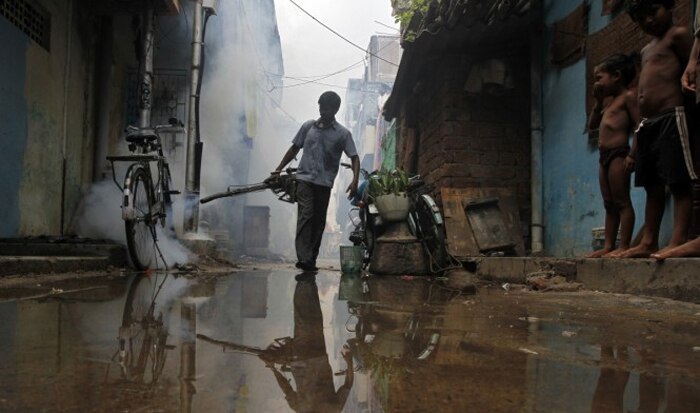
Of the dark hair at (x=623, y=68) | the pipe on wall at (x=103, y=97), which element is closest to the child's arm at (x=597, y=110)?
the dark hair at (x=623, y=68)

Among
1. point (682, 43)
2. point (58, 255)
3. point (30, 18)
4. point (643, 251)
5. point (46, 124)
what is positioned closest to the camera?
point (682, 43)

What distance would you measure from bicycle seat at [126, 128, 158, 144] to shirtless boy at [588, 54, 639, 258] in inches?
157

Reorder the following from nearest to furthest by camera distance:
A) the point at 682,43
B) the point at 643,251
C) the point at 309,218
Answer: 1. the point at 682,43
2. the point at 643,251
3. the point at 309,218

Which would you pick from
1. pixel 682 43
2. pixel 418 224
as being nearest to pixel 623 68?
pixel 682 43

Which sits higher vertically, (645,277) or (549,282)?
(645,277)

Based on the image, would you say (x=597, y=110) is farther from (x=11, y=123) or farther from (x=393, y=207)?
(x=11, y=123)

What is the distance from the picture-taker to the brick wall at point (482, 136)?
246 inches

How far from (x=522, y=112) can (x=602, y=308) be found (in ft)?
14.6

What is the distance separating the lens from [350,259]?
18.0 feet

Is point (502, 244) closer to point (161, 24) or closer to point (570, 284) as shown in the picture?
point (570, 284)

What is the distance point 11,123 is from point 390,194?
3.81 meters

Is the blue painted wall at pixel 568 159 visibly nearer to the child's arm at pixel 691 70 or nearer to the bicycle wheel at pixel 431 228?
the bicycle wheel at pixel 431 228

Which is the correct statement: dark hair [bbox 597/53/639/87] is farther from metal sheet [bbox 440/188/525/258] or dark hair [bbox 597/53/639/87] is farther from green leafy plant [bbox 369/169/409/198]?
metal sheet [bbox 440/188/525/258]

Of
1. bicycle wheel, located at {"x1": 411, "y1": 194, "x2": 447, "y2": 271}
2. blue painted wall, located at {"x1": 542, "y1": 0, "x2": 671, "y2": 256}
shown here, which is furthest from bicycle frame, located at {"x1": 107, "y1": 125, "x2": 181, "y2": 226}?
blue painted wall, located at {"x1": 542, "y1": 0, "x2": 671, "y2": 256}
